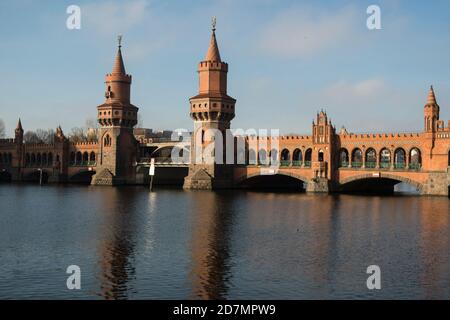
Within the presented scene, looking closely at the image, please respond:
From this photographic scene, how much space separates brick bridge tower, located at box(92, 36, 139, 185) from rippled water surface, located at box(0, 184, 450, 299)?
4539 cm

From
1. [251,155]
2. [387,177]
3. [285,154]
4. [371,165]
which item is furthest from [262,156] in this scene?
[387,177]

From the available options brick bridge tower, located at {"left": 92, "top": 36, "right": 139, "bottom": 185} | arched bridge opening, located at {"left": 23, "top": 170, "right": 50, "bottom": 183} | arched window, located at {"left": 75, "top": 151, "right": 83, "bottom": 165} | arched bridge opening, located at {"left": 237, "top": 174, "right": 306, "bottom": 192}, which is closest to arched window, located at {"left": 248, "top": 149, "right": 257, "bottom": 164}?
arched bridge opening, located at {"left": 237, "top": 174, "right": 306, "bottom": 192}

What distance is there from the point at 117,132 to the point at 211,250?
7093 cm

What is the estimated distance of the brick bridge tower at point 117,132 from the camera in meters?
97.5

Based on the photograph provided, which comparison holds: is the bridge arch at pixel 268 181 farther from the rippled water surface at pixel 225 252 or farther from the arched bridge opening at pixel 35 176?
the arched bridge opening at pixel 35 176

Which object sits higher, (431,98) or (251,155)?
(431,98)

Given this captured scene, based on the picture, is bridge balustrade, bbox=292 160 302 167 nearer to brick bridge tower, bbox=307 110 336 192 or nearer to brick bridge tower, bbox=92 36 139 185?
brick bridge tower, bbox=307 110 336 192

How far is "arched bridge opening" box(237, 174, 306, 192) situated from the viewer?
87.8 m

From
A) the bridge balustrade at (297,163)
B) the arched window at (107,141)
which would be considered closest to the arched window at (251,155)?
the bridge balustrade at (297,163)

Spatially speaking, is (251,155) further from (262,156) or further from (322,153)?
(322,153)

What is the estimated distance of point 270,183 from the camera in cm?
9306

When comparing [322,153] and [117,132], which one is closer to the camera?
[322,153]
